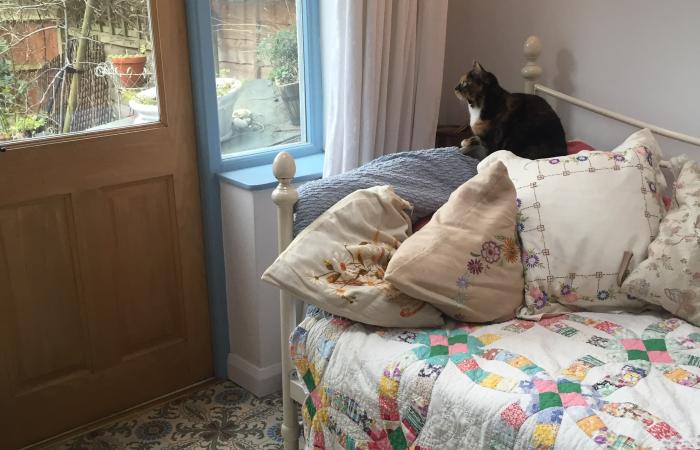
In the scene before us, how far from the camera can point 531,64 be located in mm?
2270

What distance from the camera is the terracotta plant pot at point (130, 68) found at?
2.10 m

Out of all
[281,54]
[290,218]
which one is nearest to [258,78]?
[281,54]

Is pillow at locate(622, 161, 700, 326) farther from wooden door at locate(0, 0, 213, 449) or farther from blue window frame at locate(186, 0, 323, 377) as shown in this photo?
wooden door at locate(0, 0, 213, 449)

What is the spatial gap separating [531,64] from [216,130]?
3.35 ft

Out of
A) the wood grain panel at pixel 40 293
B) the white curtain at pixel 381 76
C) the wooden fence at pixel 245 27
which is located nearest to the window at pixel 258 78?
the wooden fence at pixel 245 27

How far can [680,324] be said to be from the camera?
1.63 m

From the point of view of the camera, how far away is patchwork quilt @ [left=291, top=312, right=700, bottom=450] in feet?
4.24

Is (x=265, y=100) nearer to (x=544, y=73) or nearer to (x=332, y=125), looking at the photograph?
(x=332, y=125)

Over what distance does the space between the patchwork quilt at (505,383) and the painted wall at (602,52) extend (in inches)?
27.7

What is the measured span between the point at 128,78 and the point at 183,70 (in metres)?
0.17

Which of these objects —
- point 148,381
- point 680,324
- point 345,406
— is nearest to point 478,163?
point 680,324

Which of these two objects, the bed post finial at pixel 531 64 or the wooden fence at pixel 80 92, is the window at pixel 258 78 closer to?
the wooden fence at pixel 80 92

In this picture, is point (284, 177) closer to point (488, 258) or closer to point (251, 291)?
point (488, 258)

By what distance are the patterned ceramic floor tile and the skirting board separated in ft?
0.09
